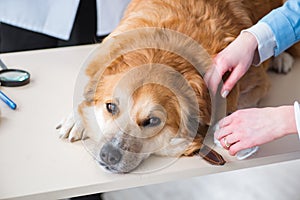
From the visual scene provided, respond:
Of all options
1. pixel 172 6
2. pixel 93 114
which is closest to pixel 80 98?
pixel 93 114

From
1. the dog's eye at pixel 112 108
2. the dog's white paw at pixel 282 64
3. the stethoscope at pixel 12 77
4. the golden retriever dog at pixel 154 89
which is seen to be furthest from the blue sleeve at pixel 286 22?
the stethoscope at pixel 12 77

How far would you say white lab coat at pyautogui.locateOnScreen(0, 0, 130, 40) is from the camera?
1.56m

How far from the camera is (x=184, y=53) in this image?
1.11m

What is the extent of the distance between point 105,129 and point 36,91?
0.83 ft

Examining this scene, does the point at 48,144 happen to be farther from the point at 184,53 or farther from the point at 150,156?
the point at 184,53

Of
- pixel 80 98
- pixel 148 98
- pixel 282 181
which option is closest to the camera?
pixel 148 98

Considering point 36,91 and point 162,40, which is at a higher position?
point 162,40

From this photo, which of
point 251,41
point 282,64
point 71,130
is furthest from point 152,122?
point 282,64

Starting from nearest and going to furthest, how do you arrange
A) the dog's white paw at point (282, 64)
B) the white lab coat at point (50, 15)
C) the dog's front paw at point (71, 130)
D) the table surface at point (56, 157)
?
the table surface at point (56, 157)
the dog's front paw at point (71, 130)
the dog's white paw at point (282, 64)
the white lab coat at point (50, 15)

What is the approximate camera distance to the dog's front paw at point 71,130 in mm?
1055

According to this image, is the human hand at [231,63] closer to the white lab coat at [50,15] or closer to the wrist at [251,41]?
the wrist at [251,41]

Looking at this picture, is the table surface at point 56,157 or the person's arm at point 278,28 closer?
the table surface at point 56,157

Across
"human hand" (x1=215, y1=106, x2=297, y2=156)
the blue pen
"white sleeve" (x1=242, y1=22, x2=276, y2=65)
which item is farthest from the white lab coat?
"human hand" (x1=215, y1=106, x2=297, y2=156)

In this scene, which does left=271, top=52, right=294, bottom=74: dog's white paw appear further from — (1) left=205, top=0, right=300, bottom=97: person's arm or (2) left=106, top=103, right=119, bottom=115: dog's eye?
(2) left=106, top=103, right=119, bottom=115: dog's eye
